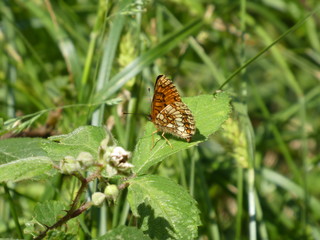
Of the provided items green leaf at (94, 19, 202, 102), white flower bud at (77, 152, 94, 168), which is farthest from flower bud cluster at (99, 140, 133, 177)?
green leaf at (94, 19, 202, 102)

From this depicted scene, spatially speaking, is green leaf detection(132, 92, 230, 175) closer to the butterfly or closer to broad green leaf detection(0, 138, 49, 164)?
the butterfly

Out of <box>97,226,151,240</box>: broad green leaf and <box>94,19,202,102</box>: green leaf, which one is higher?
Answer: <box>94,19,202,102</box>: green leaf

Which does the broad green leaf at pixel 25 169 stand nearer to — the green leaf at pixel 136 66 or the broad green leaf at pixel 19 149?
the broad green leaf at pixel 19 149

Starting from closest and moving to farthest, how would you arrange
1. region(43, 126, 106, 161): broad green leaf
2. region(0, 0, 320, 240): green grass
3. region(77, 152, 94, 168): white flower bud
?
region(77, 152, 94, 168): white flower bud → region(43, 126, 106, 161): broad green leaf → region(0, 0, 320, 240): green grass

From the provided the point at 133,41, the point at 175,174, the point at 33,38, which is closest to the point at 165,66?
the point at 133,41

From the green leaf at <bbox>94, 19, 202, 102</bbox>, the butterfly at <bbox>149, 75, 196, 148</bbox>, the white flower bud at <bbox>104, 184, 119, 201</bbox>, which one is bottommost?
the white flower bud at <bbox>104, 184, 119, 201</bbox>

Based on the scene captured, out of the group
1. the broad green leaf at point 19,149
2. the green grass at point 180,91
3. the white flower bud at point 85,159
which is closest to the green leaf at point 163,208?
the green grass at point 180,91
